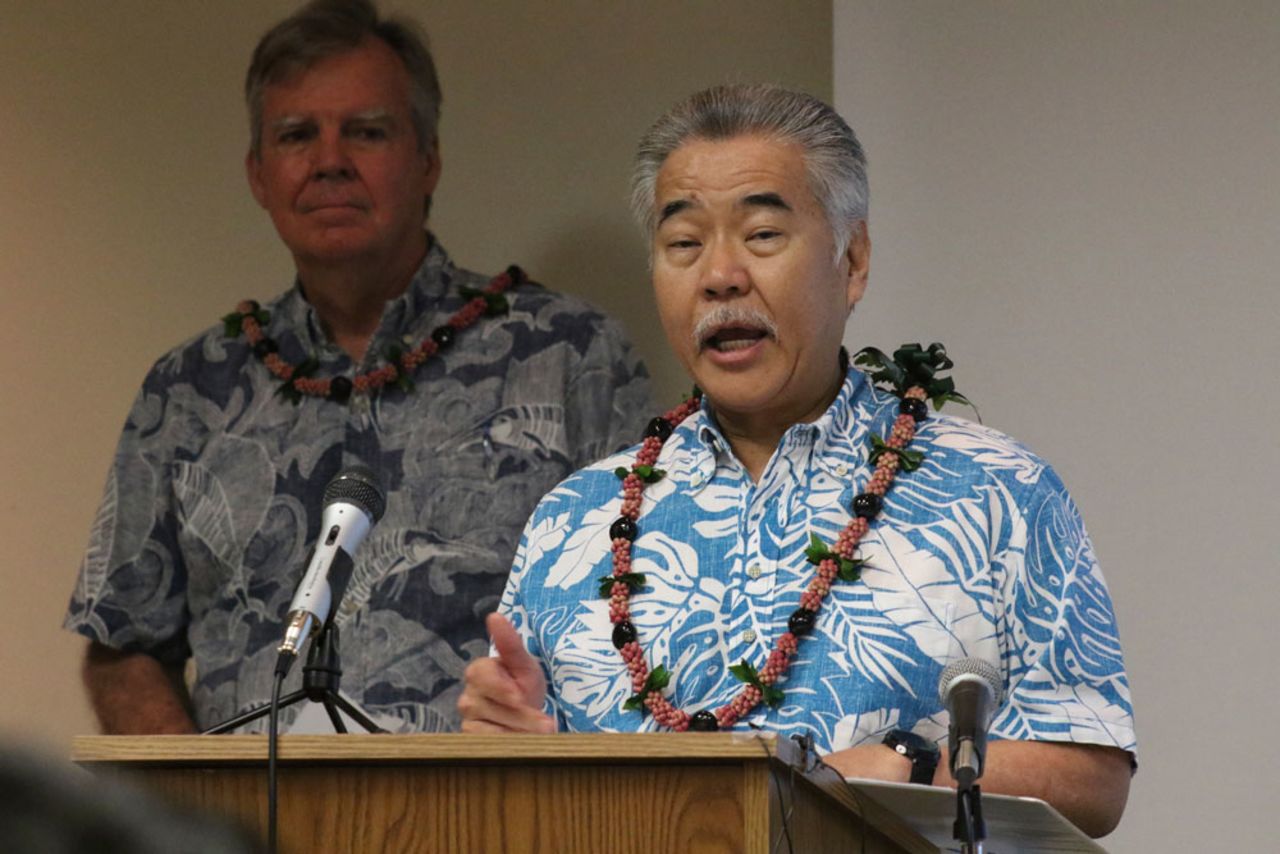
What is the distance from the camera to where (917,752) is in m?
1.90

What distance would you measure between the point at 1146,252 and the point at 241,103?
1964 mm

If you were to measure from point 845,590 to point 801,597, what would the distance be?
5 centimetres

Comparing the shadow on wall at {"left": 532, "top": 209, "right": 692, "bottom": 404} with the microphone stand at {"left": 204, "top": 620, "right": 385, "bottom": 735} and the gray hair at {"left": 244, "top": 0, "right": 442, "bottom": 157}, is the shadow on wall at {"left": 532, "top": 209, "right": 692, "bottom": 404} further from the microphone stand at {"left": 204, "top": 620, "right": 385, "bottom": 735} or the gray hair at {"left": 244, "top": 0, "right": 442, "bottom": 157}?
the microphone stand at {"left": 204, "top": 620, "right": 385, "bottom": 735}

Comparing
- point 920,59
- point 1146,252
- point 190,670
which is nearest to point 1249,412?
point 1146,252

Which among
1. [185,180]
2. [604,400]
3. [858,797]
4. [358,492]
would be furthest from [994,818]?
[185,180]

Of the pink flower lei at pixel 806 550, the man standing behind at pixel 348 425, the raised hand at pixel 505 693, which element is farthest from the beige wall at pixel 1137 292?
the raised hand at pixel 505 693

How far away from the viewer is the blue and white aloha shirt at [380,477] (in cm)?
317

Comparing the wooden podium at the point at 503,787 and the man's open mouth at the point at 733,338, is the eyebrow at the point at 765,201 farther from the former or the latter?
the wooden podium at the point at 503,787

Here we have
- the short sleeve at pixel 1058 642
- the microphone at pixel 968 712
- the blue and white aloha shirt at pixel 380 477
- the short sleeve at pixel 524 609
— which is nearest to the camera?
the microphone at pixel 968 712

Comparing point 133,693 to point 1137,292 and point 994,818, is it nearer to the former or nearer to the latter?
point 1137,292

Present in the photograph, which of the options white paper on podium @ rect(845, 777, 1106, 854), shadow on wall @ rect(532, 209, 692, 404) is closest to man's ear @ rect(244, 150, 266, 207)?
shadow on wall @ rect(532, 209, 692, 404)

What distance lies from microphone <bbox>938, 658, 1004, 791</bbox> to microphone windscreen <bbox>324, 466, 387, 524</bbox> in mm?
538

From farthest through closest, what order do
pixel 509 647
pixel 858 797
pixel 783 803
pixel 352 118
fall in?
pixel 352 118 < pixel 509 647 < pixel 858 797 < pixel 783 803

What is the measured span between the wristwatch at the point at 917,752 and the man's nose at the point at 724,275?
0.63m
